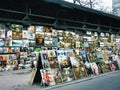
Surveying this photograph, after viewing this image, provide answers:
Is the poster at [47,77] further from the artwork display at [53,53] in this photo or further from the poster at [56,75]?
the poster at [56,75]

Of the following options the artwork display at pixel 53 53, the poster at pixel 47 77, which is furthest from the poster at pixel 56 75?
the poster at pixel 47 77

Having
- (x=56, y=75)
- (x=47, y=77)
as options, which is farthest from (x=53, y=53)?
(x=47, y=77)

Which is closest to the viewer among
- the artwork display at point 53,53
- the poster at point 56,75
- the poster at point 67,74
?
the poster at point 56,75

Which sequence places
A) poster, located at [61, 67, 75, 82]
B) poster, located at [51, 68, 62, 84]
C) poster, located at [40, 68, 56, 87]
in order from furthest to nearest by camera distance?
poster, located at [61, 67, 75, 82]
poster, located at [51, 68, 62, 84]
poster, located at [40, 68, 56, 87]

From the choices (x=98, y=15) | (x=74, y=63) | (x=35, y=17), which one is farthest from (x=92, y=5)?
(x=74, y=63)

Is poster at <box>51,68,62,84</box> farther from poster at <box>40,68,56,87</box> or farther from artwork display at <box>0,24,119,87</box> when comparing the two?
poster at <box>40,68,56,87</box>

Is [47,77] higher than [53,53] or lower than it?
lower

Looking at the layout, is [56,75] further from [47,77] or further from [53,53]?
[53,53]

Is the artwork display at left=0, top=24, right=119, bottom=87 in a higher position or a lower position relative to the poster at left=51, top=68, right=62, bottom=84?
higher

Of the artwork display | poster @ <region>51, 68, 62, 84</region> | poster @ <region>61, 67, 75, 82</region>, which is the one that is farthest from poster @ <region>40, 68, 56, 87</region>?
poster @ <region>61, 67, 75, 82</region>

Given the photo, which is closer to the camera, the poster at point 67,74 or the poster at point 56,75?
the poster at point 56,75

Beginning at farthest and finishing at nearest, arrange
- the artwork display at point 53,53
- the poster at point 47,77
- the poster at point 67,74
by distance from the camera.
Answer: the poster at point 67,74 → the artwork display at point 53,53 → the poster at point 47,77

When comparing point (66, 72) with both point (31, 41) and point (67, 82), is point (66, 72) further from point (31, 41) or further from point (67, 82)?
point (31, 41)

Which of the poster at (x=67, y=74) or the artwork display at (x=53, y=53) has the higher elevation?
the artwork display at (x=53, y=53)
